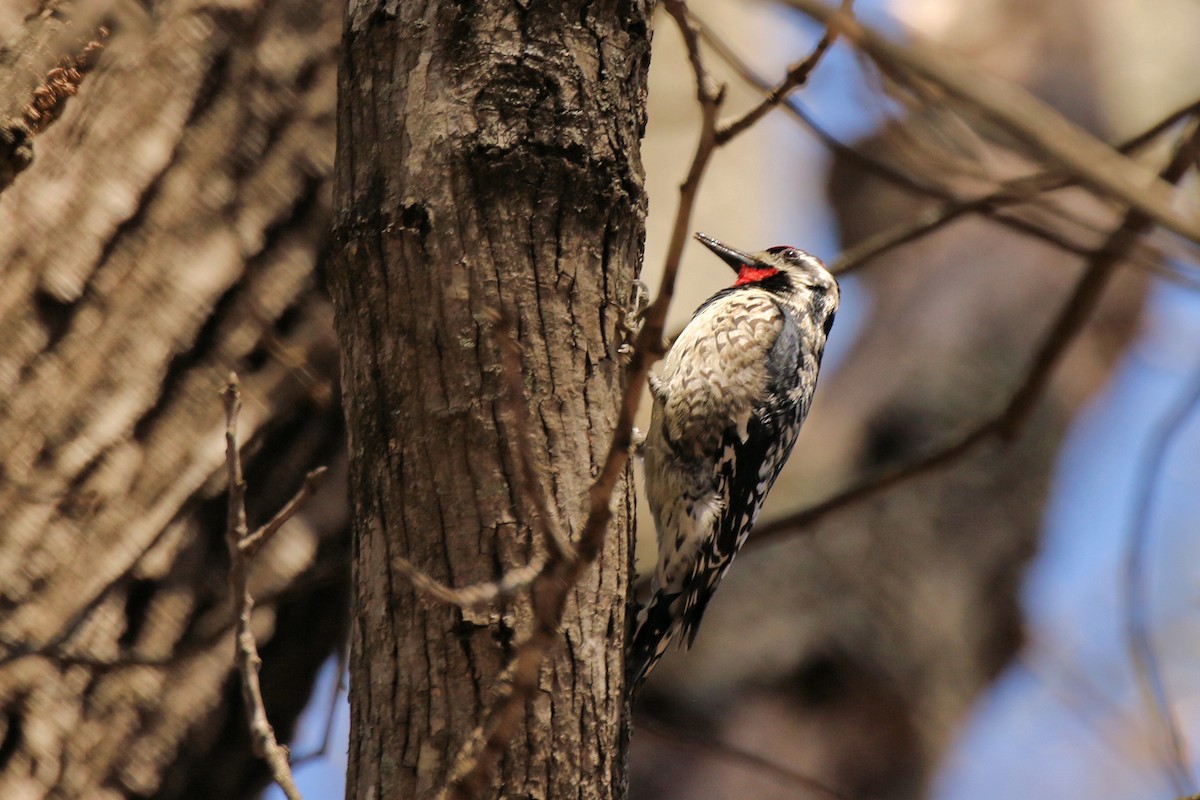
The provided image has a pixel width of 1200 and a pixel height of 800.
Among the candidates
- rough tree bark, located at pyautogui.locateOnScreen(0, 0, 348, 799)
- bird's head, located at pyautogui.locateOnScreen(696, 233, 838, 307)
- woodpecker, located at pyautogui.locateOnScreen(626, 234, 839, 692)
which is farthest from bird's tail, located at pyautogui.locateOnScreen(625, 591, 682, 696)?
bird's head, located at pyautogui.locateOnScreen(696, 233, 838, 307)

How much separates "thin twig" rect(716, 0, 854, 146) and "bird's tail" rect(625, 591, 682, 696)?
1.46 meters

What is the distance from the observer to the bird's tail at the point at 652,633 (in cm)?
299

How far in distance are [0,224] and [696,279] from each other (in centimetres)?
447

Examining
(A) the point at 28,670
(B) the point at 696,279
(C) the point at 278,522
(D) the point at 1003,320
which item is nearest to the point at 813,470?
(D) the point at 1003,320

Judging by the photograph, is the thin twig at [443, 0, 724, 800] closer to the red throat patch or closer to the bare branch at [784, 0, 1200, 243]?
the bare branch at [784, 0, 1200, 243]

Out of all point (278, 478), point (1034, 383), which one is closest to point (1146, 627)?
point (1034, 383)

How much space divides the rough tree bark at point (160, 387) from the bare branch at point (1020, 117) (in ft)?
5.90

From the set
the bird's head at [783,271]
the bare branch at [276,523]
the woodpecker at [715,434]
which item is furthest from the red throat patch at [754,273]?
the bare branch at [276,523]

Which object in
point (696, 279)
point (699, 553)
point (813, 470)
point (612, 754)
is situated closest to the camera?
point (612, 754)

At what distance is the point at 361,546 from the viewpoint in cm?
216

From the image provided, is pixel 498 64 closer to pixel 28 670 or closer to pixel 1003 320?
pixel 28 670

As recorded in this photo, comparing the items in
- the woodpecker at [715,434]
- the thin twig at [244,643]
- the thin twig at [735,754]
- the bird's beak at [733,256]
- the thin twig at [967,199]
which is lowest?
the thin twig at [244,643]

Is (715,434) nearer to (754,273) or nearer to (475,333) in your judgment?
(754,273)

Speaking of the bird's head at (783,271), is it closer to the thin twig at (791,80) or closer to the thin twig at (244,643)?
the thin twig at (791,80)
